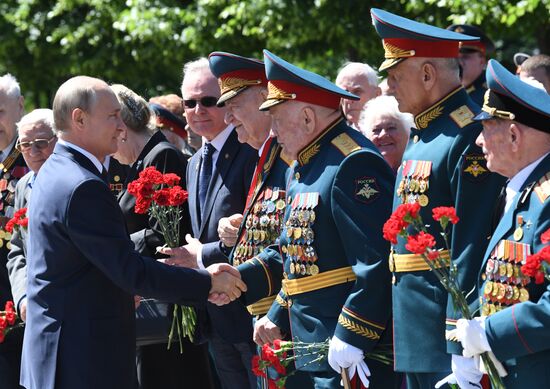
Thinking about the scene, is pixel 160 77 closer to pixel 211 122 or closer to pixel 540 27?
pixel 540 27

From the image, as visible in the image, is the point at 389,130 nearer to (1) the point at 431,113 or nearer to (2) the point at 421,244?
(1) the point at 431,113

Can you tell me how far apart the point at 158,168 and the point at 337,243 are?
229 centimetres

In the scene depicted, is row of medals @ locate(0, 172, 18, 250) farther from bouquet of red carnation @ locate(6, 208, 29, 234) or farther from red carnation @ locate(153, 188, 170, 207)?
red carnation @ locate(153, 188, 170, 207)

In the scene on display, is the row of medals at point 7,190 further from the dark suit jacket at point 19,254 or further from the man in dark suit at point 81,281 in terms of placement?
the man in dark suit at point 81,281

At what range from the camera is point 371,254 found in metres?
5.25

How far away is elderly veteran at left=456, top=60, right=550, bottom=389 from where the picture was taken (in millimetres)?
4297

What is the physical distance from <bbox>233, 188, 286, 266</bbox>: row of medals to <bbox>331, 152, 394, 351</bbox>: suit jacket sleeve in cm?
75

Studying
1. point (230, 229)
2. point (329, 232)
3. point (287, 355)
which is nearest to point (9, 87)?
point (230, 229)

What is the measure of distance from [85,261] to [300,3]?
753 centimetres

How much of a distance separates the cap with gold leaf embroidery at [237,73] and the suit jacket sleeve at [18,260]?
176cm

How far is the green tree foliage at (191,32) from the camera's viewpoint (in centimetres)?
1173

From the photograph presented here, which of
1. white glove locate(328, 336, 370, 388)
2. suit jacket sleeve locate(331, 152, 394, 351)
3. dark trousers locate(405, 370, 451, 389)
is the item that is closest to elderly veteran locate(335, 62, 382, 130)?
suit jacket sleeve locate(331, 152, 394, 351)

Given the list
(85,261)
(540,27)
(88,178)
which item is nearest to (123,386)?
(85,261)

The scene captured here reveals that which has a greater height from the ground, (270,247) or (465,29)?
(465,29)
